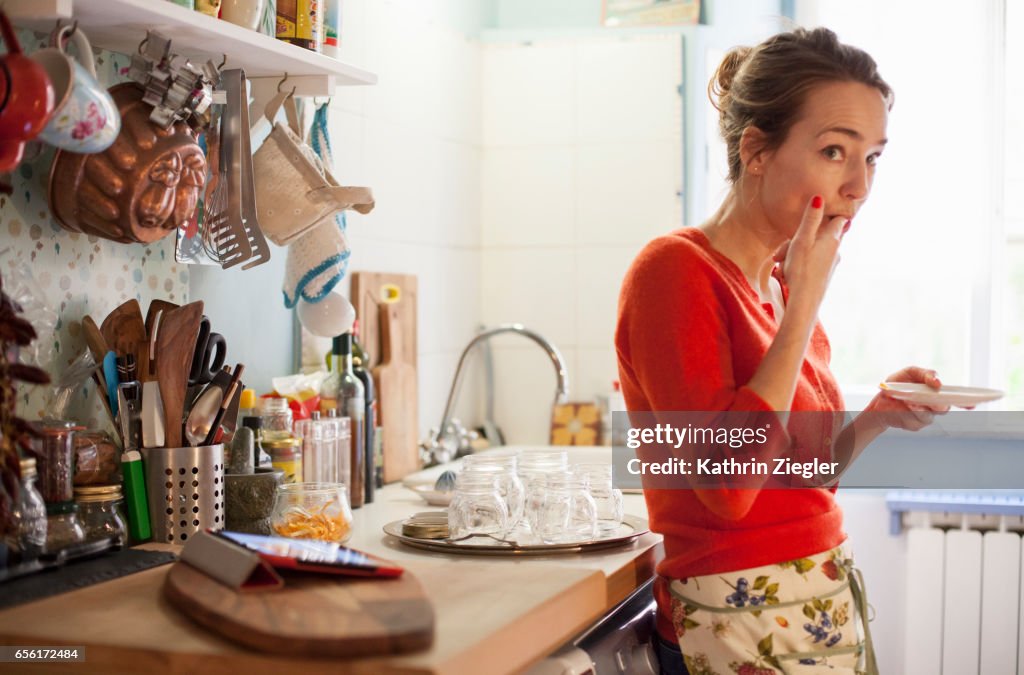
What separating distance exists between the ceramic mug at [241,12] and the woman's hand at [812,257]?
832mm

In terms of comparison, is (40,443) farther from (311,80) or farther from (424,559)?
(311,80)

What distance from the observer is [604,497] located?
1756 millimetres

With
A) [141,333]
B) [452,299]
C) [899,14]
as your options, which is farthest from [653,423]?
[899,14]

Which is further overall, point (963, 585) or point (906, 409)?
point (963, 585)

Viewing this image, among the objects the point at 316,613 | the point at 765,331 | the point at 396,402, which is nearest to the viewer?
the point at 316,613

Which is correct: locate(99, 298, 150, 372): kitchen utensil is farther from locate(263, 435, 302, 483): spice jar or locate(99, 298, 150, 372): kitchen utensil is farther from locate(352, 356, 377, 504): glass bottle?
locate(352, 356, 377, 504): glass bottle

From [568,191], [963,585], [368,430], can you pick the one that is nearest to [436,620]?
[368,430]

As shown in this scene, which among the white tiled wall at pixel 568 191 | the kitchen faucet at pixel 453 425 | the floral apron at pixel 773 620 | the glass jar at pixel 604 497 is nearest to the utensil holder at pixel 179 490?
the glass jar at pixel 604 497

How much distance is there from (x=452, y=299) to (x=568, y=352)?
1.24ft

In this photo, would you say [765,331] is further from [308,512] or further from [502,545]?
[308,512]

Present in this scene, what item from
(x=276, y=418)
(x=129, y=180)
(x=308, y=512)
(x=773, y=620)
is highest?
(x=129, y=180)

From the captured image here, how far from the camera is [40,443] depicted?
1.39 metres

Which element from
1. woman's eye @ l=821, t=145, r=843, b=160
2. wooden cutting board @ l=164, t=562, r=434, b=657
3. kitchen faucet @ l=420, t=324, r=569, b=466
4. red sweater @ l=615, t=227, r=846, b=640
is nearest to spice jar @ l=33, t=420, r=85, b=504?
wooden cutting board @ l=164, t=562, r=434, b=657

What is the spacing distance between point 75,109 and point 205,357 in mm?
462
